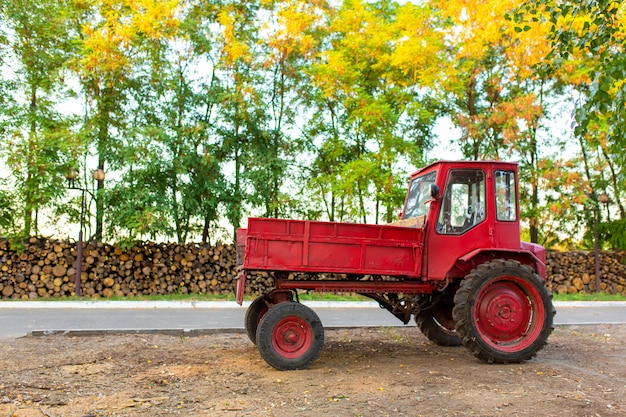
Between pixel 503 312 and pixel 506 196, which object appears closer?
pixel 503 312

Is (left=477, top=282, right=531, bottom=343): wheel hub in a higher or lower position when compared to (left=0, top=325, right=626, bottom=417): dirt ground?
higher

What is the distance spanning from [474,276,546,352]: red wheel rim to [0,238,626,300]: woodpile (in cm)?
963

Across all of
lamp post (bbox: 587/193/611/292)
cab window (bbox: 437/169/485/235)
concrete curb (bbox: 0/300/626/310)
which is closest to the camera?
cab window (bbox: 437/169/485/235)

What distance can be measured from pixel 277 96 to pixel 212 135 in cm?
293

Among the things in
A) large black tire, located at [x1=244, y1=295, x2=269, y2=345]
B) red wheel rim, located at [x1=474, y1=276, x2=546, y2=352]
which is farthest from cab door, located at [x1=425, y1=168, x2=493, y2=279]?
large black tire, located at [x1=244, y1=295, x2=269, y2=345]

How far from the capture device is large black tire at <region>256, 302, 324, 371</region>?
21.1 ft

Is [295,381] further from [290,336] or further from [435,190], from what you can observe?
[435,190]

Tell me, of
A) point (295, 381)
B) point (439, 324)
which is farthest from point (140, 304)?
point (295, 381)

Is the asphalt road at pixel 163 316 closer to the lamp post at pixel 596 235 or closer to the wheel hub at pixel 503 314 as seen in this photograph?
the wheel hub at pixel 503 314

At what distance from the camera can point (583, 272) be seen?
21375 millimetres

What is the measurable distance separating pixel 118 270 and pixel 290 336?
467 inches

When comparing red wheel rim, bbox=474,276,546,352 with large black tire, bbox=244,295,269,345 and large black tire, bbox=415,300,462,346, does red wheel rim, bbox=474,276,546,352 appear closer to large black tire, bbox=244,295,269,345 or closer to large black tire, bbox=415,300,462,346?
large black tire, bbox=415,300,462,346

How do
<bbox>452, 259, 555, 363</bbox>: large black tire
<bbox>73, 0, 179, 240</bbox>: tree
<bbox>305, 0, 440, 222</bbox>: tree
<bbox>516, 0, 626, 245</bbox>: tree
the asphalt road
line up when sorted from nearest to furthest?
<bbox>516, 0, 626, 245</bbox>: tree < <bbox>452, 259, 555, 363</bbox>: large black tire < the asphalt road < <bbox>73, 0, 179, 240</bbox>: tree < <bbox>305, 0, 440, 222</bbox>: tree

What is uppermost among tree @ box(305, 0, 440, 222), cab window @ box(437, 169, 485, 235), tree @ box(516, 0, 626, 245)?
tree @ box(305, 0, 440, 222)
